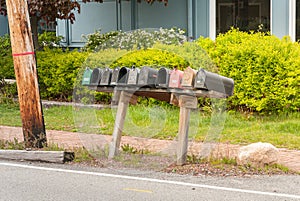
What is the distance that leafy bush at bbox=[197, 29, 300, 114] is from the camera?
478 inches

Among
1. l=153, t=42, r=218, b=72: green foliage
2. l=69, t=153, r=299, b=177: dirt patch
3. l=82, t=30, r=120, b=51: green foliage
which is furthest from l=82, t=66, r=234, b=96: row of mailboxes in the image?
l=82, t=30, r=120, b=51: green foliage

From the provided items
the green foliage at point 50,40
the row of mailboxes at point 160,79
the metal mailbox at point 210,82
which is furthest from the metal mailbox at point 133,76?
the green foliage at point 50,40

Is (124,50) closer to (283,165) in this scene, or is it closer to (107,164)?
(107,164)

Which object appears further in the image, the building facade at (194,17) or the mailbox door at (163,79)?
the building facade at (194,17)

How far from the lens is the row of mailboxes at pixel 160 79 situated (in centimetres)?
809

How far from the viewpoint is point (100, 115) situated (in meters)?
12.6

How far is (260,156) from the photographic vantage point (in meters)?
8.36

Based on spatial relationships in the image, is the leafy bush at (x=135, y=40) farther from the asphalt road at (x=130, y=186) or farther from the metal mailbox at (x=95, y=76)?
the asphalt road at (x=130, y=186)

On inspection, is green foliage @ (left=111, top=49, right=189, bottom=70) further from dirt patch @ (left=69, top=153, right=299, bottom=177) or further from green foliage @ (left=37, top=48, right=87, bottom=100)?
dirt patch @ (left=69, top=153, right=299, bottom=177)

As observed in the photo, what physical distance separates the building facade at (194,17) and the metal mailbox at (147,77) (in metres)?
7.44

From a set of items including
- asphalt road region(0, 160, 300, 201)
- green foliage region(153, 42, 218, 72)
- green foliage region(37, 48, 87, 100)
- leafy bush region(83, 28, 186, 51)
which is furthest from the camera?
green foliage region(37, 48, 87, 100)

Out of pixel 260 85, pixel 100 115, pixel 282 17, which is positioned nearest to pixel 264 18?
pixel 282 17

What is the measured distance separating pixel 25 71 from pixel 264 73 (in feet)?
16.4

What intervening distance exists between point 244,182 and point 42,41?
12.6m
